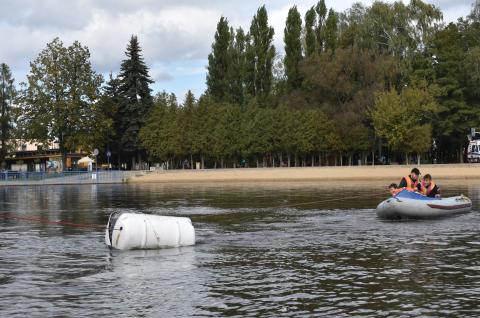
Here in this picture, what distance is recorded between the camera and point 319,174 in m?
68.8

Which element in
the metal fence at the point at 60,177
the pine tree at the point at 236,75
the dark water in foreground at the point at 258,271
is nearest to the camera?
the dark water in foreground at the point at 258,271

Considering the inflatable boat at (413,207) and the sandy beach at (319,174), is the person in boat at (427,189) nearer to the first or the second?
the inflatable boat at (413,207)

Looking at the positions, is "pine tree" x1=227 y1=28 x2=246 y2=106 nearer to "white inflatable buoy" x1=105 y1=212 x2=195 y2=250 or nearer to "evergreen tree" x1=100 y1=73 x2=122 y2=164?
"evergreen tree" x1=100 y1=73 x2=122 y2=164

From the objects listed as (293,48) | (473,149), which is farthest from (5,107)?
(473,149)

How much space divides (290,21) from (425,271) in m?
79.5

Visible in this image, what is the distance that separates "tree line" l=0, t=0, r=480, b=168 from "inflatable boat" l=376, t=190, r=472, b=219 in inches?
1932

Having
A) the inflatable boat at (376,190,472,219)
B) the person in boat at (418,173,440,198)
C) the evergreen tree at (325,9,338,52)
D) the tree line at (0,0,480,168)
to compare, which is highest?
the evergreen tree at (325,9,338,52)

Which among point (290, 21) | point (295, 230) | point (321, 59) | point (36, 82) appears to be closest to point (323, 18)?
point (290, 21)

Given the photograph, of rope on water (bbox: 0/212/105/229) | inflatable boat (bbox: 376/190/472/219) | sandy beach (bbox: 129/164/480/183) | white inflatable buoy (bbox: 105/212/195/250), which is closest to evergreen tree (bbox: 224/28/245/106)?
sandy beach (bbox: 129/164/480/183)

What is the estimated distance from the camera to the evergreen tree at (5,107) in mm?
98438

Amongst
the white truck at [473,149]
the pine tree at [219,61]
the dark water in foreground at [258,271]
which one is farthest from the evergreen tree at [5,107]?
the dark water in foreground at [258,271]

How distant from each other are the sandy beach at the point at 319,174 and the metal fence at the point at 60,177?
2378 mm

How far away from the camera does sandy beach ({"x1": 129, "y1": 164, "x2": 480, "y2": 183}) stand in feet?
215

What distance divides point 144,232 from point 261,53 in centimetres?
7626
